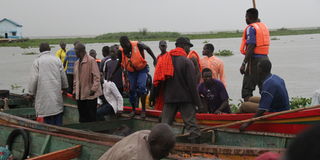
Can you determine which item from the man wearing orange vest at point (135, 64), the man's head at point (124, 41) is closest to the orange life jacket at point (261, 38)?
the man wearing orange vest at point (135, 64)

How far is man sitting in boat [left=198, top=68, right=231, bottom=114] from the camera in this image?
560 centimetres

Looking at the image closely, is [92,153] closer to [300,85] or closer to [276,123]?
[276,123]

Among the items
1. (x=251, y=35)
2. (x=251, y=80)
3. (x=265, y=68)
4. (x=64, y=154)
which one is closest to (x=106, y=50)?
(x=251, y=80)

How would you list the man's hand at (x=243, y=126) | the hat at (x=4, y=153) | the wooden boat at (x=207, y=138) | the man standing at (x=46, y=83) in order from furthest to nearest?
the man standing at (x=46, y=83) → the hat at (x=4, y=153) → the man's hand at (x=243, y=126) → the wooden boat at (x=207, y=138)

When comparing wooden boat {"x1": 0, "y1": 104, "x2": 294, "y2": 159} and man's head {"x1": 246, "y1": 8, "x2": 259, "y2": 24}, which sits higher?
man's head {"x1": 246, "y1": 8, "x2": 259, "y2": 24}

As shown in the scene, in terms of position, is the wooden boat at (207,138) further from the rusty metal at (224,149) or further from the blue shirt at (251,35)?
the blue shirt at (251,35)

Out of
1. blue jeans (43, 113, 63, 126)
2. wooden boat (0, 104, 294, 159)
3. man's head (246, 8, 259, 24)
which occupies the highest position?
man's head (246, 8, 259, 24)

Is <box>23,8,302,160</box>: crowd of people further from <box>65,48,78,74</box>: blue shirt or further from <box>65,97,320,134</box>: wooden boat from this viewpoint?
<box>65,48,78,74</box>: blue shirt

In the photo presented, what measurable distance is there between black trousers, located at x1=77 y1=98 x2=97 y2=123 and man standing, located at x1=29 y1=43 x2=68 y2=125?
354 mm

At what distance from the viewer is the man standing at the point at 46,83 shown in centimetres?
550

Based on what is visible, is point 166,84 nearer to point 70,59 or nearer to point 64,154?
point 64,154

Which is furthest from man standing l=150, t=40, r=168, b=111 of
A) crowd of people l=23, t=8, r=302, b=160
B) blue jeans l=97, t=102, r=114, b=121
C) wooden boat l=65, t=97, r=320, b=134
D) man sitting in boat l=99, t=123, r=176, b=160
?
man sitting in boat l=99, t=123, r=176, b=160

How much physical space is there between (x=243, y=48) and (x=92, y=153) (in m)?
2.91

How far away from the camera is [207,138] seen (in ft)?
16.7
